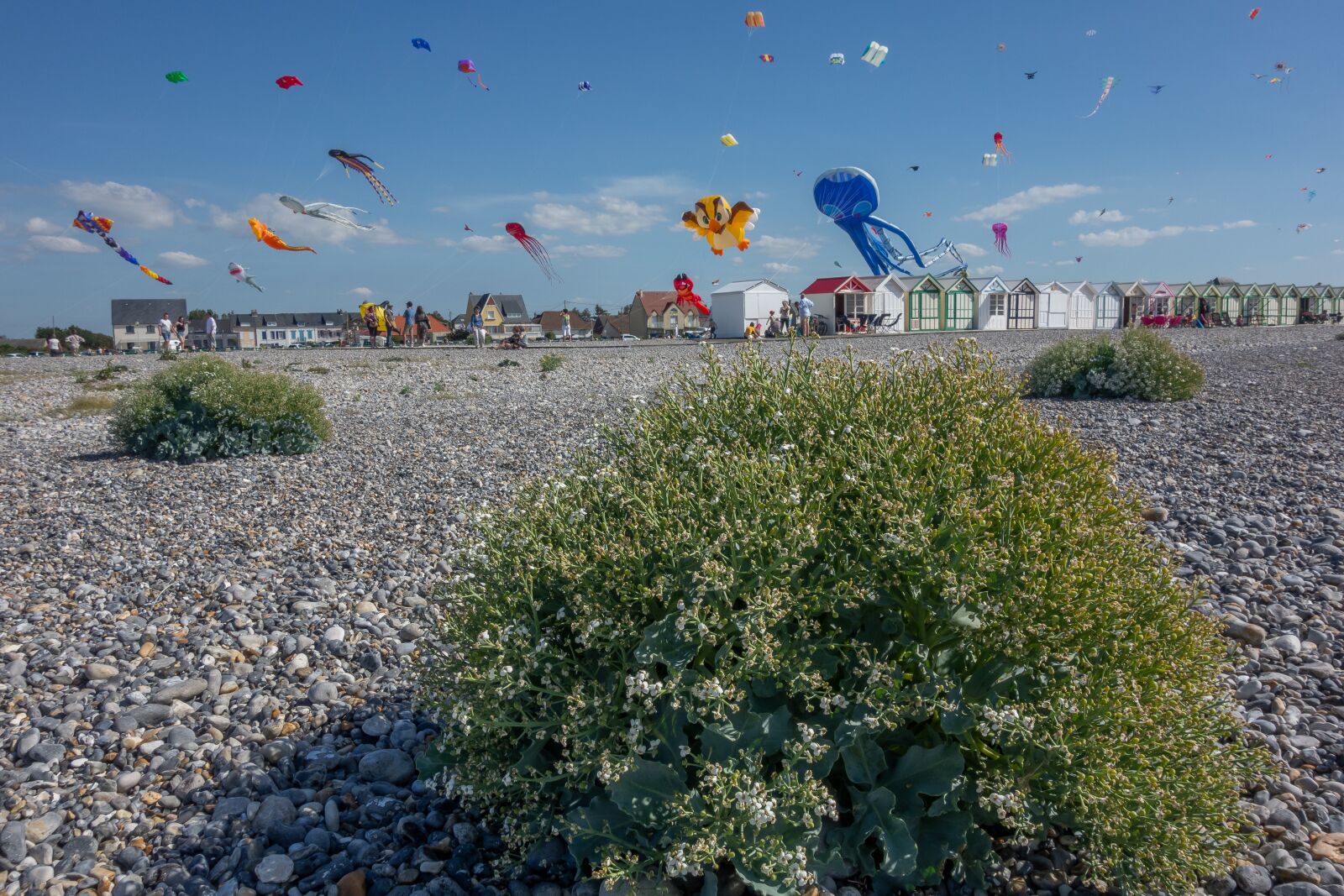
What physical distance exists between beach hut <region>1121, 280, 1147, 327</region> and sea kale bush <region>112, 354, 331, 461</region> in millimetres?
65743

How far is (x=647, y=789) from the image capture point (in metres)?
2.35

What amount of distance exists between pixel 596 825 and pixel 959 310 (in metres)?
55.7

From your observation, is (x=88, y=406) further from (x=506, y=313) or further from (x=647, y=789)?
(x=506, y=313)

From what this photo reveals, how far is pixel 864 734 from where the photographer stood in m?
2.47

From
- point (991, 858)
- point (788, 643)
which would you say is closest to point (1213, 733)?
point (991, 858)

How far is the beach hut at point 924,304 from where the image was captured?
168ft

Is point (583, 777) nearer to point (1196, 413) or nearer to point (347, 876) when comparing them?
point (347, 876)

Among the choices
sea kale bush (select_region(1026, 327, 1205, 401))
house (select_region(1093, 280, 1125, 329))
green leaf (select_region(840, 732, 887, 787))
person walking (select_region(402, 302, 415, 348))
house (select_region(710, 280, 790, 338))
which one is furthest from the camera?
house (select_region(1093, 280, 1125, 329))

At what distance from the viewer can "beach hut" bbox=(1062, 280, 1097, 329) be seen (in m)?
59.6

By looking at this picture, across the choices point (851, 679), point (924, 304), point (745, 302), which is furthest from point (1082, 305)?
point (851, 679)

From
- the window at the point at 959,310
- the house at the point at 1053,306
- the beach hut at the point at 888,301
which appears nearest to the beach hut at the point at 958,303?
the window at the point at 959,310

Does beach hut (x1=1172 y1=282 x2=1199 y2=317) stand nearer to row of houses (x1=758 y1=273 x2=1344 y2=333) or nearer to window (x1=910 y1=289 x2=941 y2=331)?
row of houses (x1=758 y1=273 x2=1344 y2=333)

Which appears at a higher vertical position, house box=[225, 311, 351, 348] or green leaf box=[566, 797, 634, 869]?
house box=[225, 311, 351, 348]

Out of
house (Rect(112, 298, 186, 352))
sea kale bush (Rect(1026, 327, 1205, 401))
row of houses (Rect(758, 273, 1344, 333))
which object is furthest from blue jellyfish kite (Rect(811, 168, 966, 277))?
house (Rect(112, 298, 186, 352))
